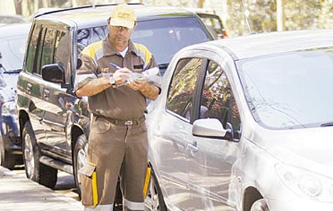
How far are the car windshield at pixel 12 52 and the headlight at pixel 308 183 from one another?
32.2ft

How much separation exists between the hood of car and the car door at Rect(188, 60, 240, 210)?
0.44 metres

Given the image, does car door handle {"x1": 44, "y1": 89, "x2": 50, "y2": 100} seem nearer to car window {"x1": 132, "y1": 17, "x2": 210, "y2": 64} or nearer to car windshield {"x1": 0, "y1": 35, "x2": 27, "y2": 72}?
car window {"x1": 132, "y1": 17, "x2": 210, "y2": 64}

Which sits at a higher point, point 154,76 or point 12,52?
point 154,76

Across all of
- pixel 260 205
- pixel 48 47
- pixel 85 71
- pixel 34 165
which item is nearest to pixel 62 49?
pixel 48 47

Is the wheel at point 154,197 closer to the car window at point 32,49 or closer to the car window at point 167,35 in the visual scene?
the car window at point 167,35

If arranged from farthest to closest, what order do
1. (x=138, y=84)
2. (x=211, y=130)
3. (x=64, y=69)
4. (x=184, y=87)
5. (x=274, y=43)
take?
(x=64, y=69) → (x=184, y=87) → (x=274, y=43) → (x=138, y=84) → (x=211, y=130)

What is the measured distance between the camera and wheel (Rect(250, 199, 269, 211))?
21.8ft

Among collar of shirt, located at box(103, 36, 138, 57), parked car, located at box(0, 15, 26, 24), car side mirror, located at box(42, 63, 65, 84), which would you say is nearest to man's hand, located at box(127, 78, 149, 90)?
collar of shirt, located at box(103, 36, 138, 57)

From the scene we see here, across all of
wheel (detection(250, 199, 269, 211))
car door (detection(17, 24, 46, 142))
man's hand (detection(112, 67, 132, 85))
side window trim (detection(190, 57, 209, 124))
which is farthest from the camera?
car door (detection(17, 24, 46, 142))

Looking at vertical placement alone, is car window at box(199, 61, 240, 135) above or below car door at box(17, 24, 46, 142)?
above

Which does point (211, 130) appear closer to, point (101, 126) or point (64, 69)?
point (101, 126)

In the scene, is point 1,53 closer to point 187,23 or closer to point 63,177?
point 63,177

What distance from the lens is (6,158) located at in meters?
14.8

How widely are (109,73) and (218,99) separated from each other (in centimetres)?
83
